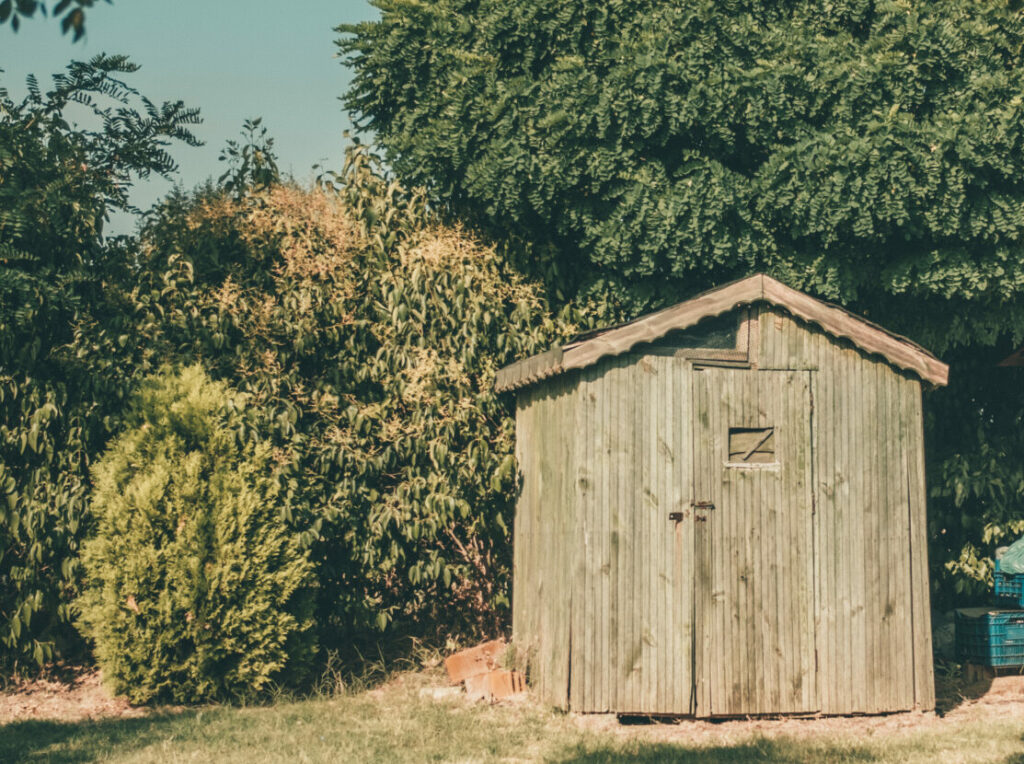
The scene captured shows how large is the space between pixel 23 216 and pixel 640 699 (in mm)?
6380

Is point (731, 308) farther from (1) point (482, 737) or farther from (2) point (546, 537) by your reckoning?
(1) point (482, 737)

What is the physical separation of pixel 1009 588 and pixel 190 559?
770 cm

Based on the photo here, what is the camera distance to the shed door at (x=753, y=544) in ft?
26.6

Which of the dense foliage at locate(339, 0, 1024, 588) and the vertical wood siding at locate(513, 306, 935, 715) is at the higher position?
the dense foliage at locate(339, 0, 1024, 588)

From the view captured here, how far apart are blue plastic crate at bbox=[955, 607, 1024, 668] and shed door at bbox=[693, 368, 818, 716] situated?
2.49m

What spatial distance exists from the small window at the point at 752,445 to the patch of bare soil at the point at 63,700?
5.21 meters

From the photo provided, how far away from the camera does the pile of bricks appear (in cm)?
881

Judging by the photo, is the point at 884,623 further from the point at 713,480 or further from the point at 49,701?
the point at 49,701

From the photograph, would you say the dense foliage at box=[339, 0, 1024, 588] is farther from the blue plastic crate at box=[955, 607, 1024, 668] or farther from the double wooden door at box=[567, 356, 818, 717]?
the blue plastic crate at box=[955, 607, 1024, 668]

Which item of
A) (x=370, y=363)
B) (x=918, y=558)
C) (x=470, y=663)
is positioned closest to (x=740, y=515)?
(x=918, y=558)

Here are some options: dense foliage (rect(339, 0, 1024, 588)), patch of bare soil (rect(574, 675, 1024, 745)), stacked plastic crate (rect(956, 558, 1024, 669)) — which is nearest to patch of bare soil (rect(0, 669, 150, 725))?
patch of bare soil (rect(574, 675, 1024, 745))

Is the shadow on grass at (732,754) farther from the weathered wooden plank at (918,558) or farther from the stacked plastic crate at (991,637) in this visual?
the stacked plastic crate at (991,637)

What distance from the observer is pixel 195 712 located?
28.0 feet

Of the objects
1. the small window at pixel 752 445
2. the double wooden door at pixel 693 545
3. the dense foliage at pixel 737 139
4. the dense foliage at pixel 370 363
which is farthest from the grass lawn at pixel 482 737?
the dense foliage at pixel 737 139
